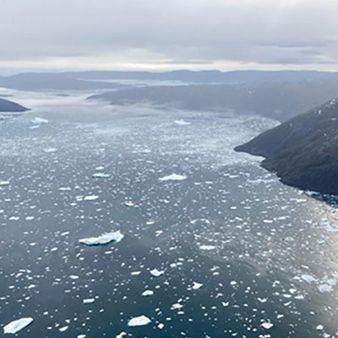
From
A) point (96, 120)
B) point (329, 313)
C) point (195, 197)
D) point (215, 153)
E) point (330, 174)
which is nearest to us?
point (329, 313)

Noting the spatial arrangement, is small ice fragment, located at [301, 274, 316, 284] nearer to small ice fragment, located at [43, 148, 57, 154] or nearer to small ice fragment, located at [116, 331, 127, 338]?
small ice fragment, located at [116, 331, 127, 338]

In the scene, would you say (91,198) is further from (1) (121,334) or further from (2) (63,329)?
(1) (121,334)

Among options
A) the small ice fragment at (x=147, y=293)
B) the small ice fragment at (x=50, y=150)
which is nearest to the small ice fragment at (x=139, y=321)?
the small ice fragment at (x=147, y=293)

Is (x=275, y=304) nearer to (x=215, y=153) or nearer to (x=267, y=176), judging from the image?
(x=267, y=176)

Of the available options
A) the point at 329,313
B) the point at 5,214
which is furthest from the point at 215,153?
the point at 329,313

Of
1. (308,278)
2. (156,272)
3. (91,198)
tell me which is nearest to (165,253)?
(156,272)

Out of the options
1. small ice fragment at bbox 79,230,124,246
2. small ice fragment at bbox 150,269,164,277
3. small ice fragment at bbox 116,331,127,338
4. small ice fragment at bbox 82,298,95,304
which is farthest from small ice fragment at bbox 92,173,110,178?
small ice fragment at bbox 116,331,127,338
